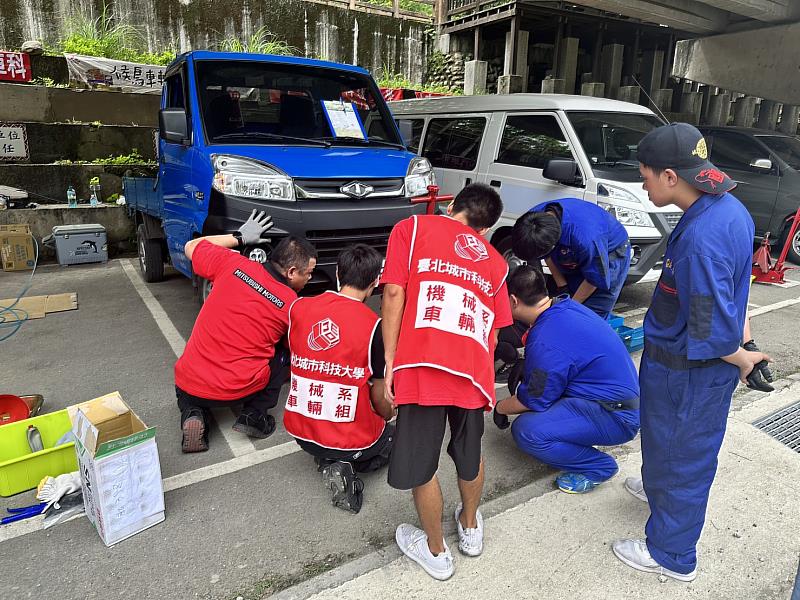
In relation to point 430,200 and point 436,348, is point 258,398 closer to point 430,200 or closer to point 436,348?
point 436,348

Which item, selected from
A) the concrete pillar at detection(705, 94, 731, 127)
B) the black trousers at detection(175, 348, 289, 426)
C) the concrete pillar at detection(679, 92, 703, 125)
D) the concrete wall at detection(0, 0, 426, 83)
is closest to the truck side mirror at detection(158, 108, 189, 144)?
the black trousers at detection(175, 348, 289, 426)

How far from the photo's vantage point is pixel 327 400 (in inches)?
102

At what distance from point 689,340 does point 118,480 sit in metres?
2.29

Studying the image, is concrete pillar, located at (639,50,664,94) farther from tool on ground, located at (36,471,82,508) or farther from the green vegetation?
tool on ground, located at (36,471,82,508)

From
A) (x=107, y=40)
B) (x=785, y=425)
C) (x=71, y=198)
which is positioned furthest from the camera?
(x=107, y=40)

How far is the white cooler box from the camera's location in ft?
24.1

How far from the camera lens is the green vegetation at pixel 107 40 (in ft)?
34.7

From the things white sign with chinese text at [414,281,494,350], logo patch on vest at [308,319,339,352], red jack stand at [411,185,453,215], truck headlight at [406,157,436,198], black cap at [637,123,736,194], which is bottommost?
logo patch on vest at [308,319,339,352]

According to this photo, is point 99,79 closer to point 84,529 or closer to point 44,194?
point 44,194

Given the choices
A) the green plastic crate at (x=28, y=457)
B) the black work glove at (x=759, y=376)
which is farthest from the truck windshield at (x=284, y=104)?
the black work glove at (x=759, y=376)

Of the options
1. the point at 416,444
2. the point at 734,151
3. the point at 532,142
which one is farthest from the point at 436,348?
the point at 734,151

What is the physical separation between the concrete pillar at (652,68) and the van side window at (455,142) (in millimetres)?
11511

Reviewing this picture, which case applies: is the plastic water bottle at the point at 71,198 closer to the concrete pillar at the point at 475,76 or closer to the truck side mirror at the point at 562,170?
the truck side mirror at the point at 562,170

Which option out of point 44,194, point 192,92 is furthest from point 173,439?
point 44,194
